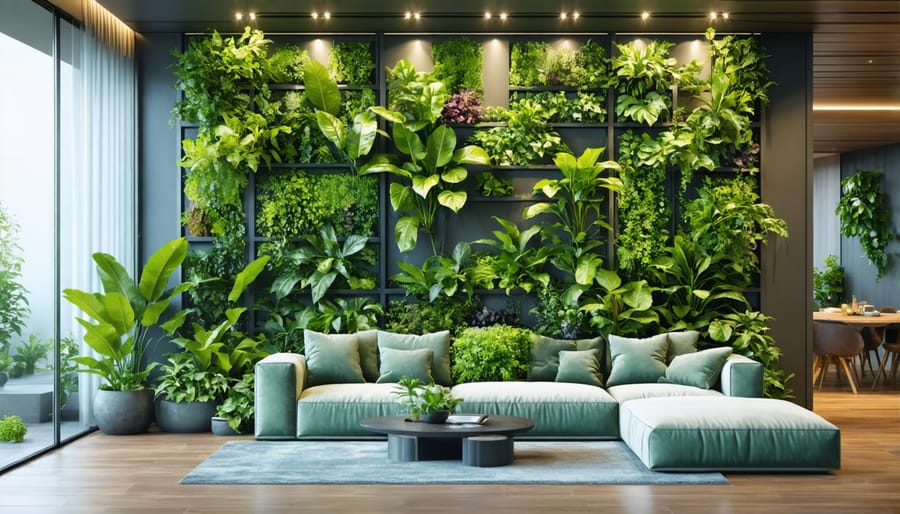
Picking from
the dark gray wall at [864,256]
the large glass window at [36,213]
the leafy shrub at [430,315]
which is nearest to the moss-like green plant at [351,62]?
the leafy shrub at [430,315]

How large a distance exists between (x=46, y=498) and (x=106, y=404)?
2085mm

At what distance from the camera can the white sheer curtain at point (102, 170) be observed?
7.23 meters

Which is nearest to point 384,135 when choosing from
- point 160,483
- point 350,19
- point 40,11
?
point 350,19

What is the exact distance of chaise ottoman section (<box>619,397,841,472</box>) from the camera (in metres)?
5.96

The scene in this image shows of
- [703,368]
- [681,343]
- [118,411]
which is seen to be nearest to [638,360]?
[681,343]

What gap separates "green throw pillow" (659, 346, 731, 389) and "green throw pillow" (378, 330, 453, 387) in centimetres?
173

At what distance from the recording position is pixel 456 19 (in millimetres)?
7793

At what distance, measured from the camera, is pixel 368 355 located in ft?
25.1

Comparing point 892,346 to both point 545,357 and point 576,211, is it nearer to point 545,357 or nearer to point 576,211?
point 576,211

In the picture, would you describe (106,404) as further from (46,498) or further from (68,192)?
(46,498)

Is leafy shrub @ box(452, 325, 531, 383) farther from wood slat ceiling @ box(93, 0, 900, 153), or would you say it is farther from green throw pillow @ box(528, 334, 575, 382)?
wood slat ceiling @ box(93, 0, 900, 153)

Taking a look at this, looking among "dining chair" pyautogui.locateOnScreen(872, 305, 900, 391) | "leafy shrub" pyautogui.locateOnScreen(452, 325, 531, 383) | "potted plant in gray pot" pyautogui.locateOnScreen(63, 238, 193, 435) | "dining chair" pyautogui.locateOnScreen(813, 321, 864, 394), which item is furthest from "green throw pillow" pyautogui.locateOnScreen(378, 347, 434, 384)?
"dining chair" pyautogui.locateOnScreen(872, 305, 900, 391)

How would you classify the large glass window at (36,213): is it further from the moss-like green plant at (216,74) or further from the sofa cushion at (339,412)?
the sofa cushion at (339,412)

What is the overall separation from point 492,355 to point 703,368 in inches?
61.0
